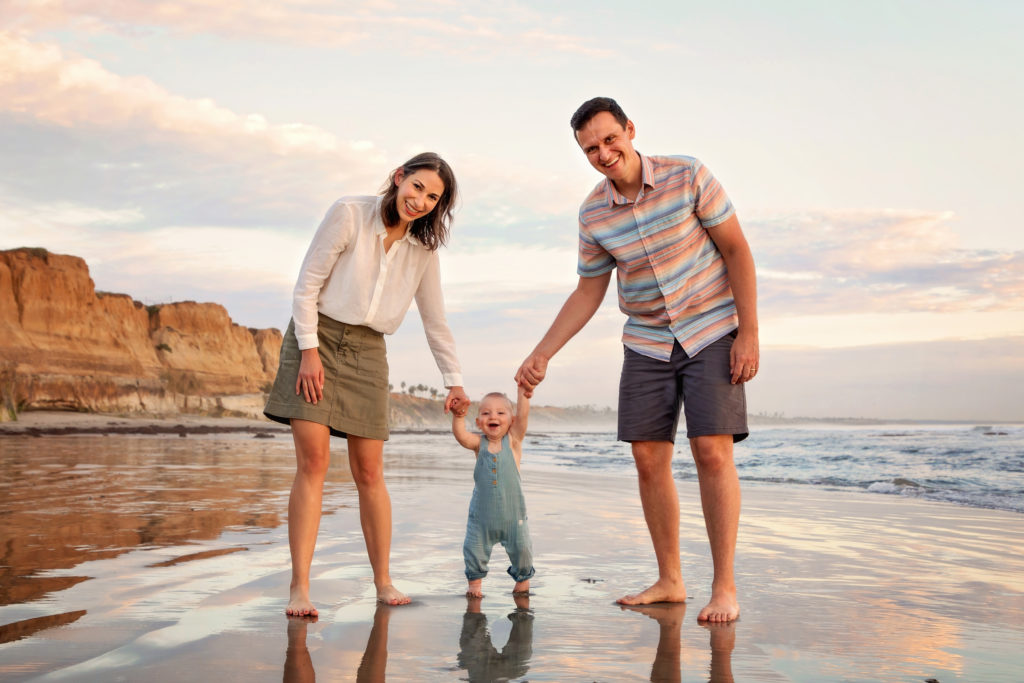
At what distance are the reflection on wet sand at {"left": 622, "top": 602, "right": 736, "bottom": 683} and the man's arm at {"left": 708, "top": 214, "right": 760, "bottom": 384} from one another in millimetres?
932

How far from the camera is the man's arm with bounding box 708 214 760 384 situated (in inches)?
130

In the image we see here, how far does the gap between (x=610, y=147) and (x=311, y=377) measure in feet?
4.91

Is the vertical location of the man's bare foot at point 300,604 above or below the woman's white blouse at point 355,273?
below

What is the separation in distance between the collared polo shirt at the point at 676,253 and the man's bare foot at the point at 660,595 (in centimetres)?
91

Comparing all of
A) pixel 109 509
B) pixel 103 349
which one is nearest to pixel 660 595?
pixel 109 509

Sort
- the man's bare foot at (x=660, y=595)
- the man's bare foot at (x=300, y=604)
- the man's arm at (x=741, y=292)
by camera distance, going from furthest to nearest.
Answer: the man's arm at (x=741, y=292)
the man's bare foot at (x=660, y=595)
the man's bare foot at (x=300, y=604)

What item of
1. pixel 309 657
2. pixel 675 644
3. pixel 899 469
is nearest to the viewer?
pixel 309 657

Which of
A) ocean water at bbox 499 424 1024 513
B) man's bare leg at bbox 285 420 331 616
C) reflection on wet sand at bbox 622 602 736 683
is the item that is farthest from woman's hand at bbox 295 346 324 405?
ocean water at bbox 499 424 1024 513

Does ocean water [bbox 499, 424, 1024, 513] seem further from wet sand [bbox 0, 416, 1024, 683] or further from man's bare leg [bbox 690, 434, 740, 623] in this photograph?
man's bare leg [bbox 690, 434, 740, 623]

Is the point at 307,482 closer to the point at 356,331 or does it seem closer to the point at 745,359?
the point at 356,331

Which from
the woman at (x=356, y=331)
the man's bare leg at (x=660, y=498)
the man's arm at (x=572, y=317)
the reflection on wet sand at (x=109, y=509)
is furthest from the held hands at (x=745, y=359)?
the reflection on wet sand at (x=109, y=509)

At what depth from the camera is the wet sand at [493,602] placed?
90.8 inches

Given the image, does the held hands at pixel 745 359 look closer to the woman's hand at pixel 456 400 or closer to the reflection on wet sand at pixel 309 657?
the woman's hand at pixel 456 400

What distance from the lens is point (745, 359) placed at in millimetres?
3301
